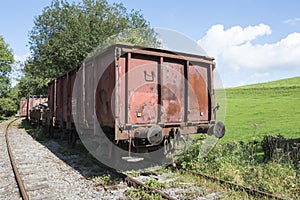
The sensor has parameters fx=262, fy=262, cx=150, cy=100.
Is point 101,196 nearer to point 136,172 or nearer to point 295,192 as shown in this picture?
point 136,172

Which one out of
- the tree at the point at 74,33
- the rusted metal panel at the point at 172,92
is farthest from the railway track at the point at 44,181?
the tree at the point at 74,33

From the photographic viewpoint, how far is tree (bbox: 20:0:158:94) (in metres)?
20.3

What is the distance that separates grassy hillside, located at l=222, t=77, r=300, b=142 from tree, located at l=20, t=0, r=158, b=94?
9948mm

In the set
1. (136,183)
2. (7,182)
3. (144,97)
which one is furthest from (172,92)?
(7,182)

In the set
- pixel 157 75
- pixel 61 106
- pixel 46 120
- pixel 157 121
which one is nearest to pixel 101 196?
pixel 157 121

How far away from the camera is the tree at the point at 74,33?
20297mm

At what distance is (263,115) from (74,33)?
768 inches

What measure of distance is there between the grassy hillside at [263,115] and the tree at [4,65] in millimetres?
32299

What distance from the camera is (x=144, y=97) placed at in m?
6.34

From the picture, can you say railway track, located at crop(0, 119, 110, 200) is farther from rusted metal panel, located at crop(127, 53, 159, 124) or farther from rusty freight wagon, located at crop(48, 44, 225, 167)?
rusted metal panel, located at crop(127, 53, 159, 124)

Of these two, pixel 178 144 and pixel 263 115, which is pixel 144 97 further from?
pixel 263 115

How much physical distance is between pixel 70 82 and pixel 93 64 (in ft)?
9.18

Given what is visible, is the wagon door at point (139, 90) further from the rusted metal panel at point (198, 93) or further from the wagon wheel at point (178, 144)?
the rusted metal panel at point (198, 93)

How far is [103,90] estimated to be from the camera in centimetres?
657
